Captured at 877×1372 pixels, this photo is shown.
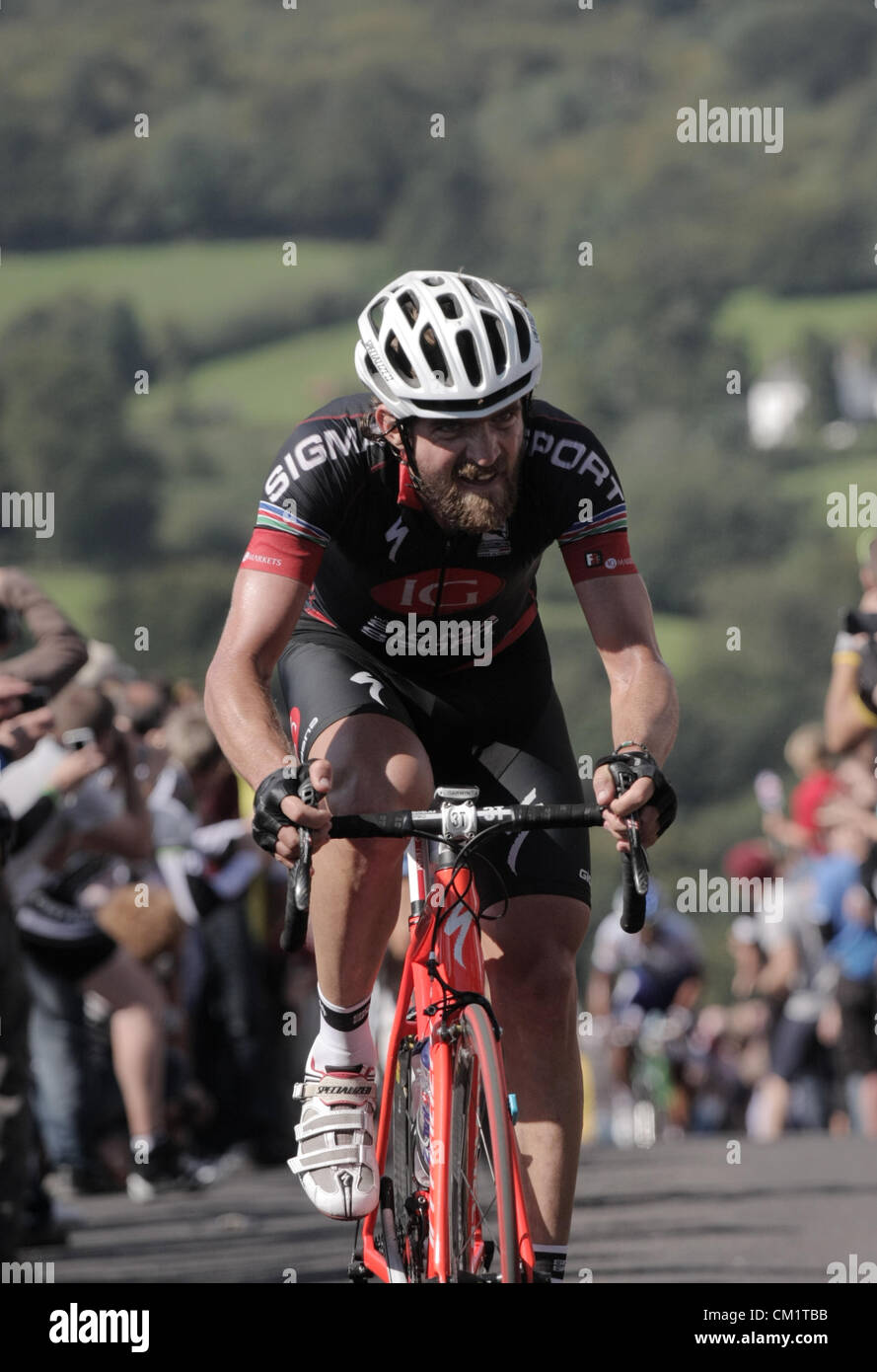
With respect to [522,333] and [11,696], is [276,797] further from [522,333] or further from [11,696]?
[11,696]

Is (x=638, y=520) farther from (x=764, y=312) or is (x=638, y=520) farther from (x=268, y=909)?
(x=268, y=909)

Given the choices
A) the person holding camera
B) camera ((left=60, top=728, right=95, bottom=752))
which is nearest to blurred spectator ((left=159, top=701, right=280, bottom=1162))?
camera ((left=60, top=728, right=95, bottom=752))

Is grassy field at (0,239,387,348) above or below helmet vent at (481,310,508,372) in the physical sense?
above

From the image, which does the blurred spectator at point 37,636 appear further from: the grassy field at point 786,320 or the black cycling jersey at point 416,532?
the grassy field at point 786,320

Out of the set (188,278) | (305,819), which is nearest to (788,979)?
(305,819)

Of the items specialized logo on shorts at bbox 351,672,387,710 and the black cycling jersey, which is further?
specialized logo on shorts at bbox 351,672,387,710

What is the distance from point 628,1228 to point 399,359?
4431 mm

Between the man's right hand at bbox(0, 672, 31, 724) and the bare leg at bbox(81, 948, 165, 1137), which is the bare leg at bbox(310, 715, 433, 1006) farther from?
the bare leg at bbox(81, 948, 165, 1137)

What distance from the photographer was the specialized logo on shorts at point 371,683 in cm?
528

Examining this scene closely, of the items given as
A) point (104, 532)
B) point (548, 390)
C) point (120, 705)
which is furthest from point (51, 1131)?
point (548, 390)

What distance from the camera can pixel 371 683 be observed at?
210 inches

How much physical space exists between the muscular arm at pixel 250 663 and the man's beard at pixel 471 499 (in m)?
0.38

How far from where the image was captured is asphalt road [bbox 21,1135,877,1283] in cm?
703

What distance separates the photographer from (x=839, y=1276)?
21.6 feet
